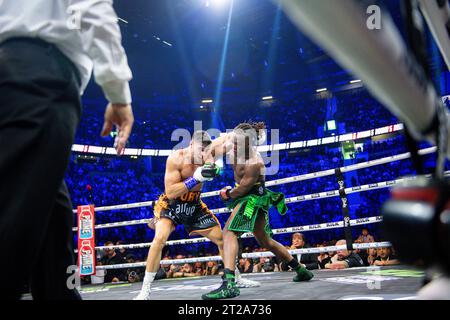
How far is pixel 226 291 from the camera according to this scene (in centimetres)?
220

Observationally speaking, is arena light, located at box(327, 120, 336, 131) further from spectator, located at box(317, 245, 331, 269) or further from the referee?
the referee

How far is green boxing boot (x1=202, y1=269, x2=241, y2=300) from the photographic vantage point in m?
2.13

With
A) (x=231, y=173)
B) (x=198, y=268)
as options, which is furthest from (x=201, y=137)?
(x=231, y=173)

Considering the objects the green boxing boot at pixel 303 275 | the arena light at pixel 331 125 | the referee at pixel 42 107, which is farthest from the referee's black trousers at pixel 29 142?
the arena light at pixel 331 125

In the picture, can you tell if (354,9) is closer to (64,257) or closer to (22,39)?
(22,39)

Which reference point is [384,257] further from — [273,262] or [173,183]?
[173,183]

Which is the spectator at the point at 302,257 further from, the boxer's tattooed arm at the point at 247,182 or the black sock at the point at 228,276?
the black sock at the point at 228,276

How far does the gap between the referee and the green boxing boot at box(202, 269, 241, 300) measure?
1.34 metres

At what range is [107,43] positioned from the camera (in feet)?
2.60

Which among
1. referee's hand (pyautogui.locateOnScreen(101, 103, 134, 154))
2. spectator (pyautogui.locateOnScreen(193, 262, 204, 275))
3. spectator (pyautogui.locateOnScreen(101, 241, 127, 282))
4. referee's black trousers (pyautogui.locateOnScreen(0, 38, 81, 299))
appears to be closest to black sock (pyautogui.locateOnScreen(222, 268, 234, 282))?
referee's hand (pyautogui.locateOnScreen(101, 103, 134, 154))

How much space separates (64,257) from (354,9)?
2.93ft

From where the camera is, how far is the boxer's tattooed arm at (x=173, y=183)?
8.73ft

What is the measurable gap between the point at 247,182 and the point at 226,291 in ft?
2.62
